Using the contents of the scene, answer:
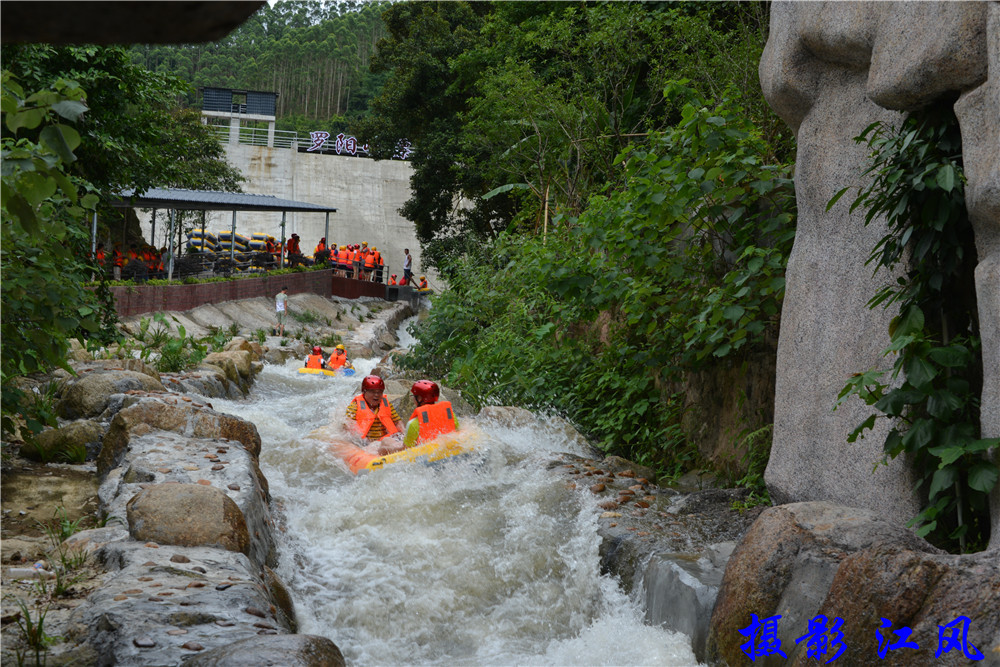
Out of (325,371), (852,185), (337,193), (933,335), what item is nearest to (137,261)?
(325,371)

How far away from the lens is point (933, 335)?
482 cm

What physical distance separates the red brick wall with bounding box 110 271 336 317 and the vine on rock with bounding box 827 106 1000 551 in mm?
10987

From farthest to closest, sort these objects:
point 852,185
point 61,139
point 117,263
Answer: point 117,263 < point 852,185 < point 61,139

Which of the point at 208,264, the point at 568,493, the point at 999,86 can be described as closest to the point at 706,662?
the point at 568,493

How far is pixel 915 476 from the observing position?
481cm

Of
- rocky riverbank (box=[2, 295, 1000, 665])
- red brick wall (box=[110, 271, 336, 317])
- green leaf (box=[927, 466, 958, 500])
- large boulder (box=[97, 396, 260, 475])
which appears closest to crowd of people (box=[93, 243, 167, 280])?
red brick wall (box=[110, 271, 336, 317])

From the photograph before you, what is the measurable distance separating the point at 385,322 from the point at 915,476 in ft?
80.3

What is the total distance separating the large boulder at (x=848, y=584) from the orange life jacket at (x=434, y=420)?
4017mm

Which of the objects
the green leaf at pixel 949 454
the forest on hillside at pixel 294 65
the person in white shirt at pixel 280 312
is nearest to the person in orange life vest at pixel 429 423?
the green leaf at pixel 949 454

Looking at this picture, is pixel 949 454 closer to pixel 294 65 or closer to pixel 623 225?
pixel 623 225

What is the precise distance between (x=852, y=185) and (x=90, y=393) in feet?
23.7

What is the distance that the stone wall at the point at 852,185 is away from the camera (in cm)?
423

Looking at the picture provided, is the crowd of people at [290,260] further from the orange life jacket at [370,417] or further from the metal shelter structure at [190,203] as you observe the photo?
the orange life jacket at [370,417]

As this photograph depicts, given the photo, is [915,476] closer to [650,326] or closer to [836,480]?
[836,480]
